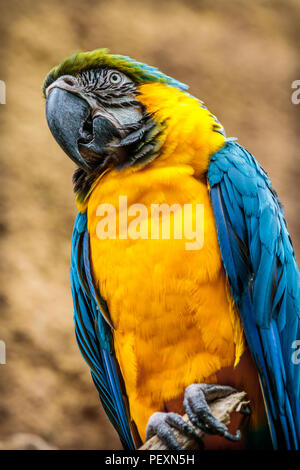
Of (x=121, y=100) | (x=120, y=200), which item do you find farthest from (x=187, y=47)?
(x=120, y=200)

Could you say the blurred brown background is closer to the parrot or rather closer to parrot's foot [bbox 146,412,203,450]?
the parrot

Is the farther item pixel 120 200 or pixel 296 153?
pixel 296 153

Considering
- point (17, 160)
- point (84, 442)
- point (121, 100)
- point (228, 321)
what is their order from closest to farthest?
point (228, 321) < point (121, 100) < point (84, 442) < point (17, 160)

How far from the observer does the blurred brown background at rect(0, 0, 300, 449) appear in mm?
2271

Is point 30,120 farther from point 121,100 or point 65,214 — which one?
point 121,100

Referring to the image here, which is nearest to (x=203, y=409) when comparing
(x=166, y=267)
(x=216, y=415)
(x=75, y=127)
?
(x=216, y=415)

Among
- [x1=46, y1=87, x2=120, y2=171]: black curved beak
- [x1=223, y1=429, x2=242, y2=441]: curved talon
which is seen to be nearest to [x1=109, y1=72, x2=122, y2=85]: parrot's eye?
[x1=46, y1=87, x2=120, y2=171]: black curved beak

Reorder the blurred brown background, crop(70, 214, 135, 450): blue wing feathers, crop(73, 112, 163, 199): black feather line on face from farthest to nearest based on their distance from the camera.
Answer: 1. the blurred brown background
2. crop(70, 214, 135, 450): blue wing feathers
3. crop(73, 112, 163, 199): black feather line on face

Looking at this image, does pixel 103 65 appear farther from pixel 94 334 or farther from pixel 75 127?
pixel 94 334

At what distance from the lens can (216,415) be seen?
1113mm

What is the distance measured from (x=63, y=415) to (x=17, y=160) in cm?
121

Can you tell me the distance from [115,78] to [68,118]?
0.57ft

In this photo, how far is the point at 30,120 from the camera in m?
2.45

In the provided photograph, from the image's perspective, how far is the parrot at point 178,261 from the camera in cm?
115
